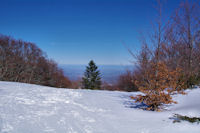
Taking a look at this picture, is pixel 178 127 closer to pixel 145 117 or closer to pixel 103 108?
pixel 145 117

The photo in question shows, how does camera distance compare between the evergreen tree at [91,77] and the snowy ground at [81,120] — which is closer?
the snowy ground at [81,120]

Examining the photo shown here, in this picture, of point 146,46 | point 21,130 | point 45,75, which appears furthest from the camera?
point 45,75

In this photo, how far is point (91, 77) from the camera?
24234mm

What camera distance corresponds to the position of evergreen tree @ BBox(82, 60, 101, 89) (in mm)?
24080

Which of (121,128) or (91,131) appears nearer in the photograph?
(91,131)

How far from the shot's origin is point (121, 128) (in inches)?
81.8

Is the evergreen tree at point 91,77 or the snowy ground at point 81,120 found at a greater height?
the evergreen tree at point 91,77

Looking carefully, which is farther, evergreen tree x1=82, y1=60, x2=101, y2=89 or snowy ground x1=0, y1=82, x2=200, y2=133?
evergreen tree x1=82, y1=60, x2=101, y2=89

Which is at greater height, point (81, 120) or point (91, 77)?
point (91, 77)

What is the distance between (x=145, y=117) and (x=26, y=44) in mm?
22050

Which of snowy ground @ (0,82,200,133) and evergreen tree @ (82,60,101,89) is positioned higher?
evergreen tree @ (82,60,101,89)

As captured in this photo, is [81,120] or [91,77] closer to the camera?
[81,120]

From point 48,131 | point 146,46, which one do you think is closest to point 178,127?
point 48,131

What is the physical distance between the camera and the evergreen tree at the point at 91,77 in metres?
24.1
